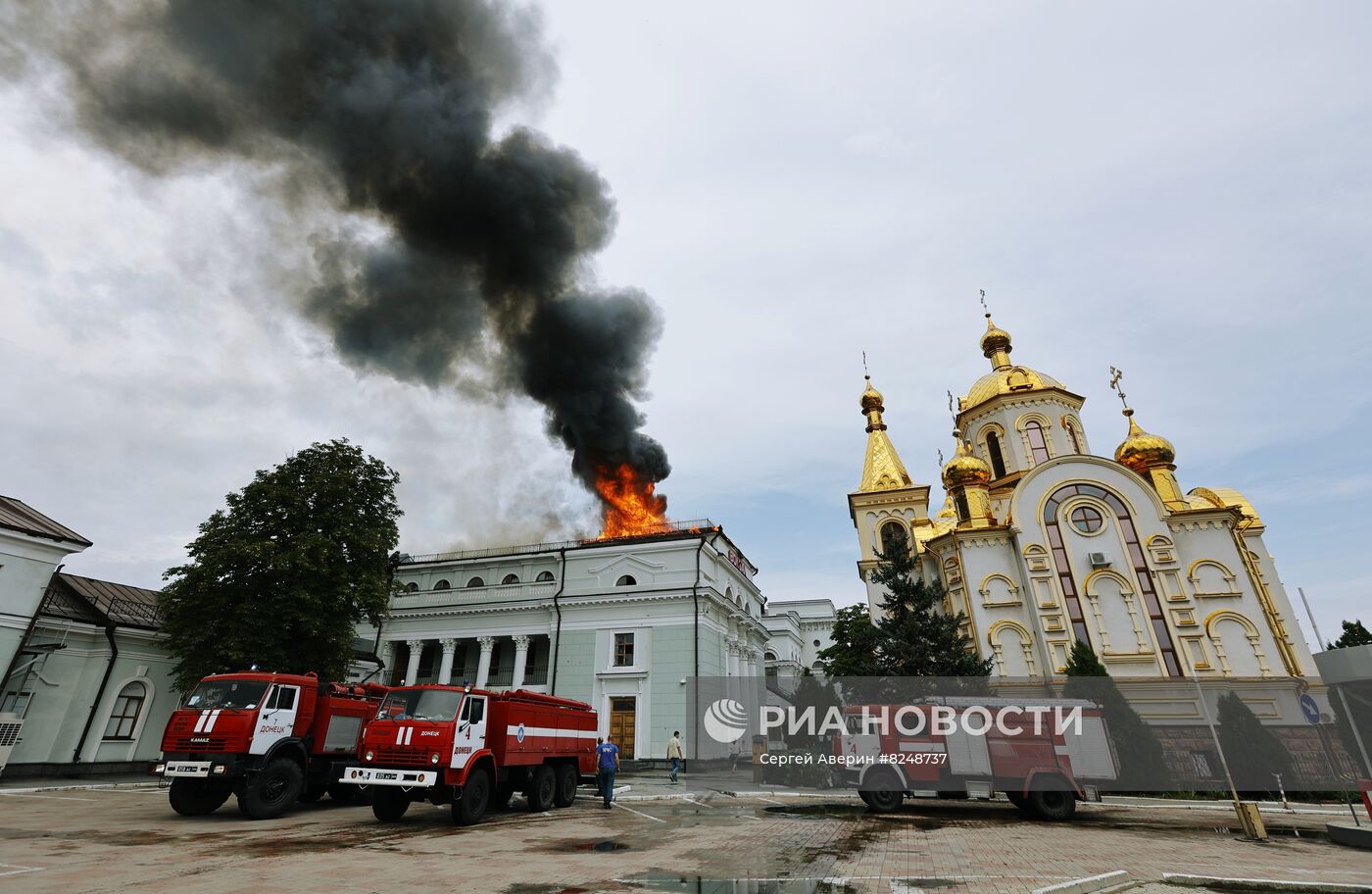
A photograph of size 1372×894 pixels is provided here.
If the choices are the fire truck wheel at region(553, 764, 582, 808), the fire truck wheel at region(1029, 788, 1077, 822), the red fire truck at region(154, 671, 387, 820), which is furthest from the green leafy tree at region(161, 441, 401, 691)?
the fire truck wheel at region(1029, 788, 1077, 822)

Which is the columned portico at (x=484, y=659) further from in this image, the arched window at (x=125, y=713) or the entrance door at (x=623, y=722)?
the arched window at (x=125, y=713)

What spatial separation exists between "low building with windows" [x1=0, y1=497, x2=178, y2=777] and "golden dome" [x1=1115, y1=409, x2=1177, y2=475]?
141 feet

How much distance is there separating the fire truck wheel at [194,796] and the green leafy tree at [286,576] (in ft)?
23.3

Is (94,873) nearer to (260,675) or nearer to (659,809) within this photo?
(260,675)

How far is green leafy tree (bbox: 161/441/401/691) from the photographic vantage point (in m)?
19.7

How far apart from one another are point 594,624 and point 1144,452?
29431mm

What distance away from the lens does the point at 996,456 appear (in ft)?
126

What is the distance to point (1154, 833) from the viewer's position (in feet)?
38.4

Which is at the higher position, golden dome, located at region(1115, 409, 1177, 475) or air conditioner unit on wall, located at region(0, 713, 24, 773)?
golden dome, located at region(1115, 409, 1177, 475)

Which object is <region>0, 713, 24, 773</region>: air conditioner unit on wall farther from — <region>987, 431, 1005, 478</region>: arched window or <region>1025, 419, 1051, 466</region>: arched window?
<region>1025, 419, 1051, 466</region>: arched window

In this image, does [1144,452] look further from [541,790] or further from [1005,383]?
[541,790]

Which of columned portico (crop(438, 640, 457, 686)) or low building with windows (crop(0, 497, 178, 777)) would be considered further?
columned portico (crop(438, 640, 457, 686))

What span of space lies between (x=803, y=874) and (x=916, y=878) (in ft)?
4.42

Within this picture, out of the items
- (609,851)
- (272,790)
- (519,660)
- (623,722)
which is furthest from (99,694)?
(609,851)
